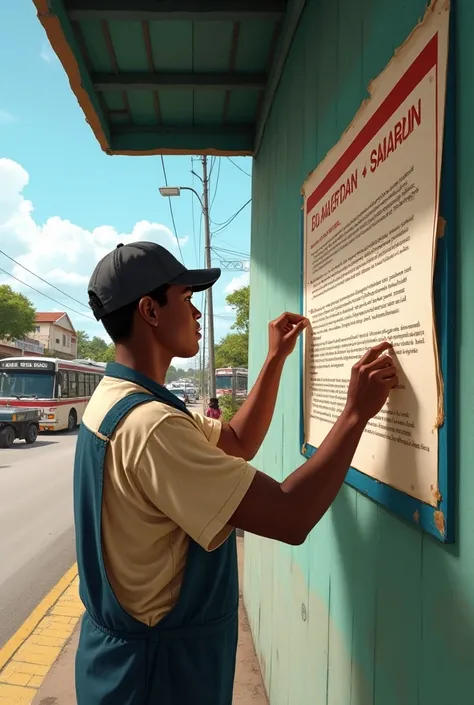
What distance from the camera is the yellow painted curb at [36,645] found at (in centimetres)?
311

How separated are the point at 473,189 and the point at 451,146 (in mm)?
106

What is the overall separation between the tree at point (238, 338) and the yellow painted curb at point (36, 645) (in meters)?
36.0

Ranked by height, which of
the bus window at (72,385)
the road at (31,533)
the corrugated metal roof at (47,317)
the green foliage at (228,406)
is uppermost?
the corrugated metal roof at (47,317)

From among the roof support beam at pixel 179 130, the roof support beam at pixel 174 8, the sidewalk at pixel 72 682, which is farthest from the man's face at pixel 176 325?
the roof support beam at pixel 179 130

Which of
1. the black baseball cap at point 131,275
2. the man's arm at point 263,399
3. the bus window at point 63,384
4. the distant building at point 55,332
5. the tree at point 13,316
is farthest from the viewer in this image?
the distant building at point 55,332

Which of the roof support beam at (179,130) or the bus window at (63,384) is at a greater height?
the roof support beam at (179,130)

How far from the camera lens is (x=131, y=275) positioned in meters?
1.44

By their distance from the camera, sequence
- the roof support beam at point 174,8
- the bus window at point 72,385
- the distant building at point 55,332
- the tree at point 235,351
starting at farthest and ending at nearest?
the distant building at point 55,332
the tree at point 235,351
the bus window at point 72,385
the roof support beam at point 174,8

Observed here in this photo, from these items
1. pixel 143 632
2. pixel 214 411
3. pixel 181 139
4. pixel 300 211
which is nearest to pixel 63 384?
pixel 214 411

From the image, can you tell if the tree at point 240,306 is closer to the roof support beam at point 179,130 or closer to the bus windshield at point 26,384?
the bus windshield at point 26,384

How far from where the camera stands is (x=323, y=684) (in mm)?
1768

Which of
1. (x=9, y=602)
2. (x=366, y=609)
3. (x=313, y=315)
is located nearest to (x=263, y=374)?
(x=313, y=315)

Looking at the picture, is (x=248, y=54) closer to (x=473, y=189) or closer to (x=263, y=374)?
(x=263, y=374)

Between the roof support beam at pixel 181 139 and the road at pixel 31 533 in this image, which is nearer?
the roof support beam at pixel 181 139
